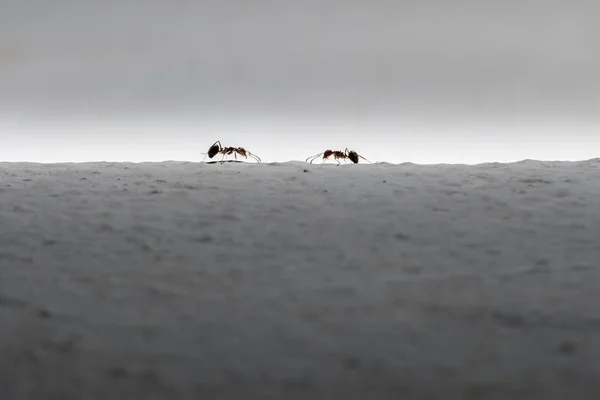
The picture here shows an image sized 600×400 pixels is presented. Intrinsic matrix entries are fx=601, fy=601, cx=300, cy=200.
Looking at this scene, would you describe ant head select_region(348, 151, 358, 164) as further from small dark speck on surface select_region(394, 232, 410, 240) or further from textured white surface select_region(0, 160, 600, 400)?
small dark speck on surface select_region(394, 232, 410, 240)

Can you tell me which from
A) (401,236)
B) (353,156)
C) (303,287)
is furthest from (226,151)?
(303,287)

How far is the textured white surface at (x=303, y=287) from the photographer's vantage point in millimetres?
1487

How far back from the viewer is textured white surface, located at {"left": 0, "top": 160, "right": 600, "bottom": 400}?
1.49 metres

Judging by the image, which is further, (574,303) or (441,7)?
(441,7)

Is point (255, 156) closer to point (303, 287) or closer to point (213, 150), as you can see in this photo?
point (213, 150)

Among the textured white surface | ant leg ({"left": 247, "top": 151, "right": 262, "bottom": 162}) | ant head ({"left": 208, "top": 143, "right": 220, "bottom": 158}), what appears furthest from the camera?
ant leg ({"left": 247, "top": 151, "right": 262, "bottom": 162})

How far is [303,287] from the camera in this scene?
1800 millimetres

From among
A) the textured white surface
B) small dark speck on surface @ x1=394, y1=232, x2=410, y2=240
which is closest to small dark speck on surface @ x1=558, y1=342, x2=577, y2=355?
the textured white surface

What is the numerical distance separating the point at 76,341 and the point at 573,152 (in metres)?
3.04

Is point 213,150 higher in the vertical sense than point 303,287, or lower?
higher

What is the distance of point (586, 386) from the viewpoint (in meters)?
1.42

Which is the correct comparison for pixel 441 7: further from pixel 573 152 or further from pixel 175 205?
pixel 175 205

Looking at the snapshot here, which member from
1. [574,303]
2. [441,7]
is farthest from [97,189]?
[441,7]

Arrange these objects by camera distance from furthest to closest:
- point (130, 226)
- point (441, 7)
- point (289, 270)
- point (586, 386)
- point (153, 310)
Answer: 1. point (441, 7)
2. point (130, 226)
3. point (289, 270)
4. point (153, 310)
5. point (586, 386)
